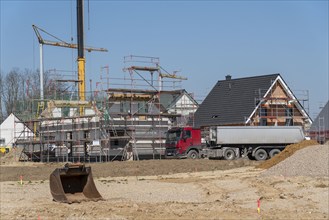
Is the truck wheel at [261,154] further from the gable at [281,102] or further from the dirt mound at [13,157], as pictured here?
the dirt mound at [13,157]

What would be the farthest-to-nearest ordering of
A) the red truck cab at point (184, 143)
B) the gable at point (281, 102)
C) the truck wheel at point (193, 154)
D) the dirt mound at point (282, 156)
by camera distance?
the gable at point (281, 102) → the truck wheel at point (193, 154) → the red truck cab at point (184, 143) → the dirt mound at point (282, 156)

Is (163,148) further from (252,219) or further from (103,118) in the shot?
(252,219)

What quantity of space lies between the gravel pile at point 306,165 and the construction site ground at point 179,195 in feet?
0.54

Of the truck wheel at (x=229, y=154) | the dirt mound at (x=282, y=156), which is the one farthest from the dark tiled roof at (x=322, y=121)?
the dirt mound at (x=282, y=156)

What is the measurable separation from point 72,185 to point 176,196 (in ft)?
13.1

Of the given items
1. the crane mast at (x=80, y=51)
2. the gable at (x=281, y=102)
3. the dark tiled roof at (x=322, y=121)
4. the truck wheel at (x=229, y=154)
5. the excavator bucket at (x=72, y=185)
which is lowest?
the truck wheel at (x=229, y=154)

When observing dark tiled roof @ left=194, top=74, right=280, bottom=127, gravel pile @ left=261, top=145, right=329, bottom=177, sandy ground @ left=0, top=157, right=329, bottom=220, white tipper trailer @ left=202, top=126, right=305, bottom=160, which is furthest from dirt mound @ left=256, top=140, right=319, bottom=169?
dark tiled roof @ left=194, top=74, right=280, bottom=127

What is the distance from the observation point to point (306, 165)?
1121 inches

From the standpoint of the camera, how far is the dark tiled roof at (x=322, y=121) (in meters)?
57.0

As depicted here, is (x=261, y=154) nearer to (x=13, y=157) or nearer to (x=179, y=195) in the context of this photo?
(x=179, y=195)

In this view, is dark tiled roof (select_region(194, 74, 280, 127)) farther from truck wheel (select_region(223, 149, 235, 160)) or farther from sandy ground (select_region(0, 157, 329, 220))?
sandy ground (select_region(0, 157, 329, 220))

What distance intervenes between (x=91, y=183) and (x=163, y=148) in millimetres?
26913

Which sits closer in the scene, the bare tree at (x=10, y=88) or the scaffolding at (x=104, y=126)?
the scaffolding at (x=104, y=126)

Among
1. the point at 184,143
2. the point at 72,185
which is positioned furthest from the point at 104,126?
the point at 72,185
